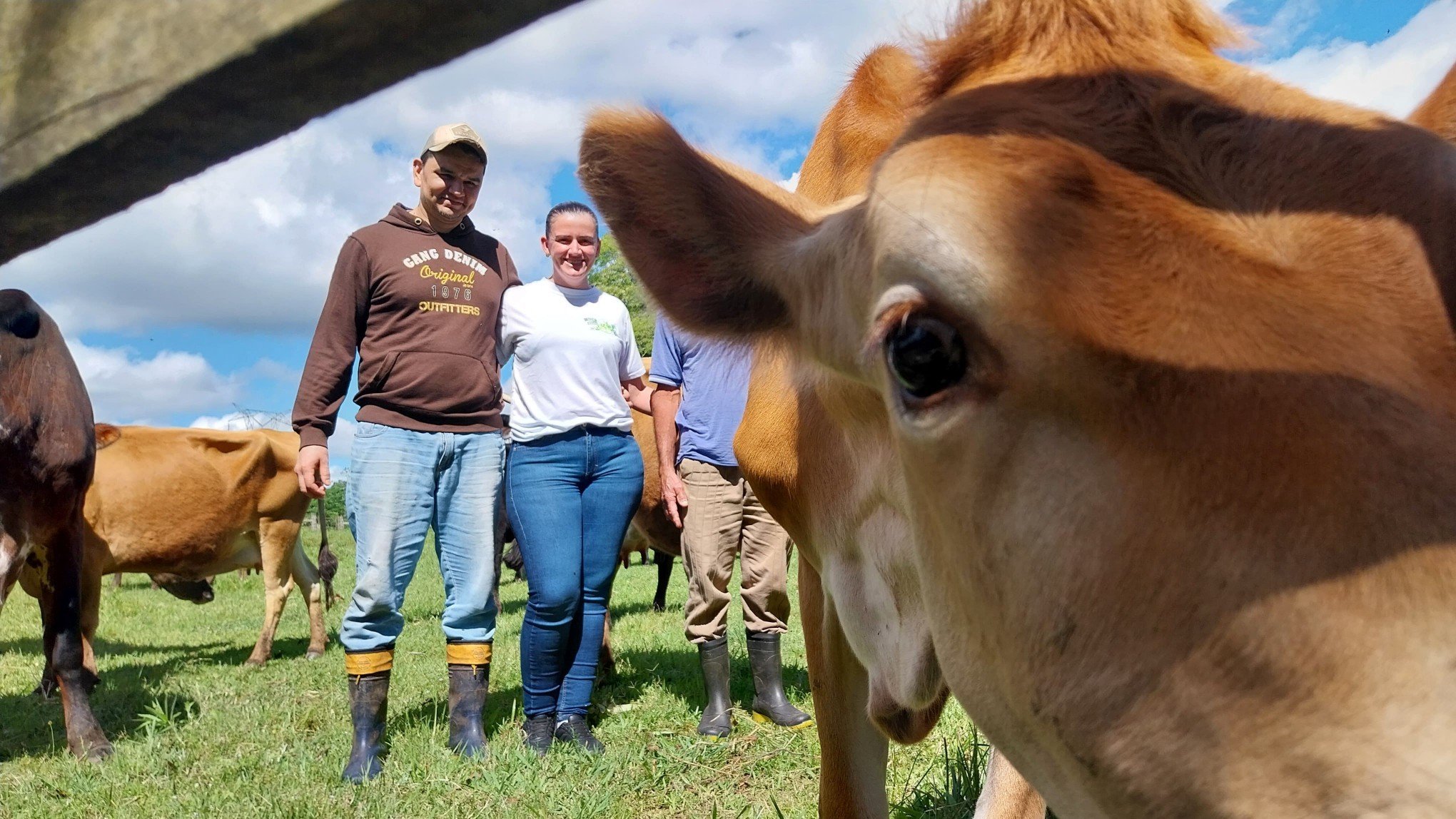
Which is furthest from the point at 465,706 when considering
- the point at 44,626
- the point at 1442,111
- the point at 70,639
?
the point at 1442,111

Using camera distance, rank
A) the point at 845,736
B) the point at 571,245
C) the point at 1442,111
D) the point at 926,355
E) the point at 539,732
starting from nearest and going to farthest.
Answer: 1. the point at 926,355
2. the point at 1442,111
3. the point at 845,736
4. the point at 539,732
5. the point at 571,245

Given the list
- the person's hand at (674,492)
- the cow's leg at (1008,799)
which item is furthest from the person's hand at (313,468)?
the cow's leg at (1008,799)

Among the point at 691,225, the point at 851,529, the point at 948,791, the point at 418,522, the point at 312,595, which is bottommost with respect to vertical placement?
the point at 312,595

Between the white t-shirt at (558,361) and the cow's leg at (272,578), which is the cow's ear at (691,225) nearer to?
Result: the white t-shirt at (558,361)

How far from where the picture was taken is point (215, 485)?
1077 cm

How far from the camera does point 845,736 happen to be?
3195 millimetres

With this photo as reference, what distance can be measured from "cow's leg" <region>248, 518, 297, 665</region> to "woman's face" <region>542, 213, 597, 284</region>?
224 inches

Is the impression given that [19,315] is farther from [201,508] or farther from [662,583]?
[662,583]

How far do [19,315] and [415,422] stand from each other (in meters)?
3.01

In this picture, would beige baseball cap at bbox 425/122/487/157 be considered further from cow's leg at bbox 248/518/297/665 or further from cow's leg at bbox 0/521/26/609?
cow's leg at bbox 248/518/297/665

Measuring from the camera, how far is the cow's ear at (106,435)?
34.9 ft

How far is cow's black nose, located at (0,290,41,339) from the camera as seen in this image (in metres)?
5.69

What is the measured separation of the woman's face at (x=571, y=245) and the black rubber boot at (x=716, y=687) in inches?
84.6

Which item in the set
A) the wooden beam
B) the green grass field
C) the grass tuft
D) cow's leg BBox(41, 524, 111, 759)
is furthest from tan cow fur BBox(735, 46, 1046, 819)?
cow's leg BBox(41, 524, 111, 759)
